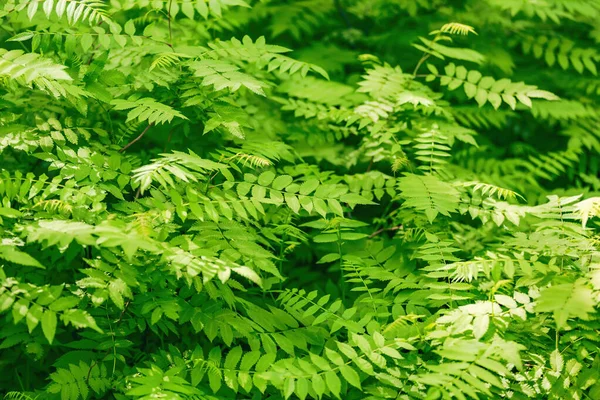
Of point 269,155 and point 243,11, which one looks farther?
point 243,11

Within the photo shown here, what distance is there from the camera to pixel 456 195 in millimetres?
2885

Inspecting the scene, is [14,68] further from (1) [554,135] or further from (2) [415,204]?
(1) [554,135]

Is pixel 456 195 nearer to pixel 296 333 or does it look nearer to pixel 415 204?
pixel 415 204

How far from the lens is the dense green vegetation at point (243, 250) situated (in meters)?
2.08

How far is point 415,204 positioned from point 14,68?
1922mm

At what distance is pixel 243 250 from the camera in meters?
2.38

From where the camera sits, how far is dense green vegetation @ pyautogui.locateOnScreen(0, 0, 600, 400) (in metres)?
2.08

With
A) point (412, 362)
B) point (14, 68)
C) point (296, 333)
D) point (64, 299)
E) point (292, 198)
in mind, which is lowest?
point (296, 333)

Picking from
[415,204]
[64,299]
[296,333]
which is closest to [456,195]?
[415,204]

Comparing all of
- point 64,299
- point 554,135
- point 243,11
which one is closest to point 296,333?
point 64,299

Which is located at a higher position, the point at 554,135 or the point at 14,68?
the point at 14,68

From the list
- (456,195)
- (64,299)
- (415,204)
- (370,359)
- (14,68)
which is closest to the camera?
(64,299)

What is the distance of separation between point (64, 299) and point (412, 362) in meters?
1.35

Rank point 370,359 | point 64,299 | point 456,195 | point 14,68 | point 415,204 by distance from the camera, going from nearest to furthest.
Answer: point 64,299
point 370,359
point 14,68
point 415,204
point 456,195
